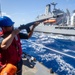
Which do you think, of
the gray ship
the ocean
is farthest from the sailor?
the gray ship

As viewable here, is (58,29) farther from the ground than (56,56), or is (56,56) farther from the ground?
(58,29)

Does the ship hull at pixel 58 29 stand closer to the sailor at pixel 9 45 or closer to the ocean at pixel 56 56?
the ocean at pixel 56 56

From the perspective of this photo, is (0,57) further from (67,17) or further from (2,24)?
(67,17)

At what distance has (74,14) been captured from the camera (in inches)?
3027

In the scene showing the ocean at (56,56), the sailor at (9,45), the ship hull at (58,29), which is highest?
the sailor at (9,45)

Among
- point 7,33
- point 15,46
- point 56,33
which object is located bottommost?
point 56,33

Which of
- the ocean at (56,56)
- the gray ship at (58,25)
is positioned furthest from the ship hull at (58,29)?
the ocean at (56,56)

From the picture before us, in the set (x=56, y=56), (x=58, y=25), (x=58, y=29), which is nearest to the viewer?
(x=56, y=56)

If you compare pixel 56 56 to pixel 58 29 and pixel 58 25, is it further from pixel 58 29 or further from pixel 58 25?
pixel 58 25

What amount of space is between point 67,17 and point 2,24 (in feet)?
269

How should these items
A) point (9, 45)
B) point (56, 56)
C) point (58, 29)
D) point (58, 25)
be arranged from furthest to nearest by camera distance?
point (58, 25)
point (58, 29)
point (56, 56)
point (9, 45)

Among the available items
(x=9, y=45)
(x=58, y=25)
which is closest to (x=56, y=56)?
(x=9, y=45)

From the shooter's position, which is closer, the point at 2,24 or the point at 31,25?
the point at 2,24

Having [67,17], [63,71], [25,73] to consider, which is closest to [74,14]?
[67,17]
